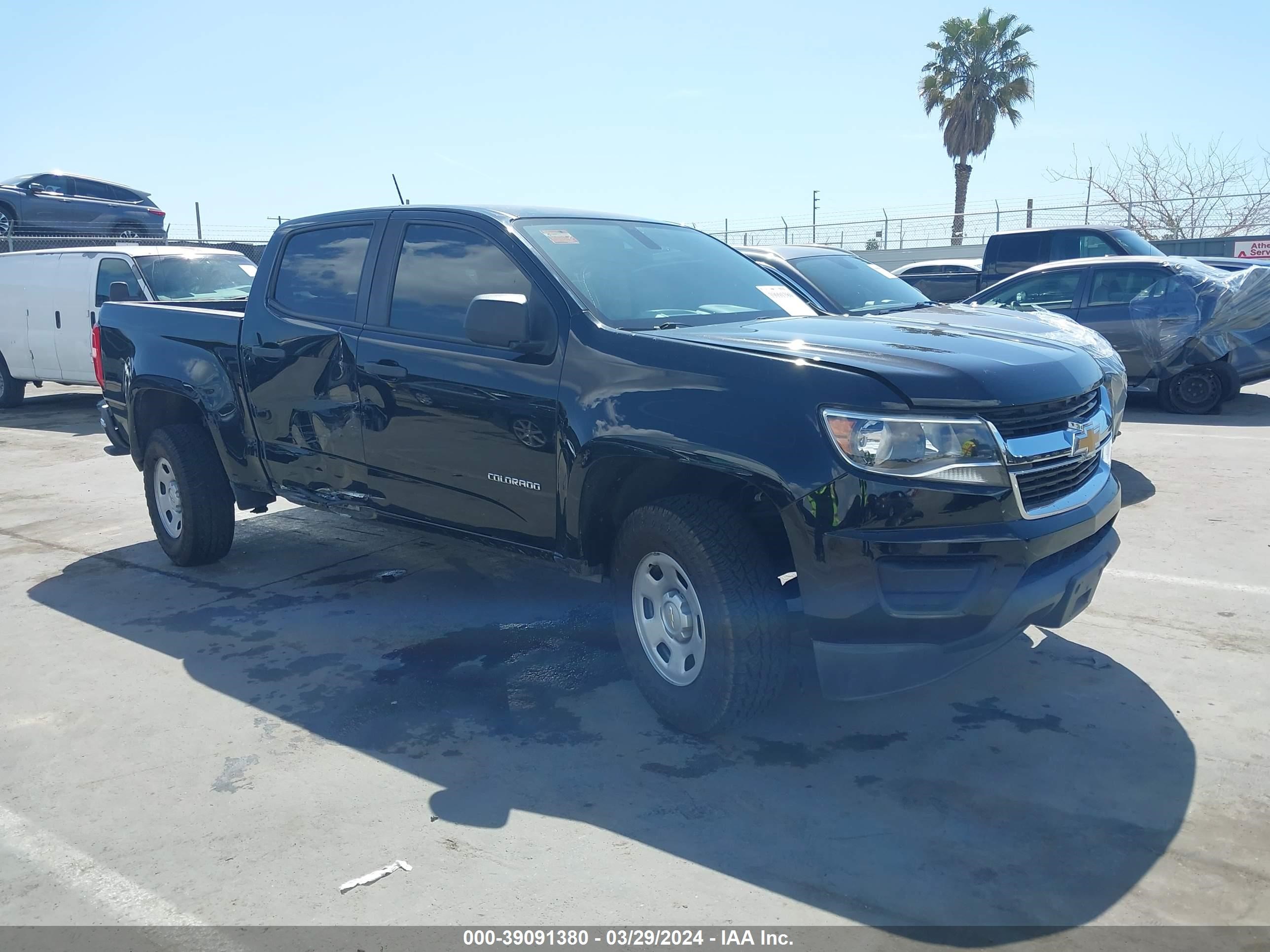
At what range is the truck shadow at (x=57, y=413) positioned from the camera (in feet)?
40.7

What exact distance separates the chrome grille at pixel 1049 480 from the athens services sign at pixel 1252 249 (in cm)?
2042

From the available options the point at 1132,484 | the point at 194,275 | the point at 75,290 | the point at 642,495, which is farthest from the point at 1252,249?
the point at 642,495

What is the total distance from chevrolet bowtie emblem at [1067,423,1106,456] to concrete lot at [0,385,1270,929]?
97cm

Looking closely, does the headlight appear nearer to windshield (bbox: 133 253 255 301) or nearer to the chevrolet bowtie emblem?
the chevrolet bowtie emblem

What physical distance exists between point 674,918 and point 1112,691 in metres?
2.18

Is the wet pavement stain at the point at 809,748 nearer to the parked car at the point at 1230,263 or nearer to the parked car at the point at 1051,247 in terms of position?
the parked car at the point at 1230,263

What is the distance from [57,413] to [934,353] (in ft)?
43.9

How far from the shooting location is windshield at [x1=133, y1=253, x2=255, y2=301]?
1193cm

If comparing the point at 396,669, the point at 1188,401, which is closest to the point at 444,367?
the point at 396,669

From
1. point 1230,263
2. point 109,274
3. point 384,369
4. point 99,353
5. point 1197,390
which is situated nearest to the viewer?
point 384,369

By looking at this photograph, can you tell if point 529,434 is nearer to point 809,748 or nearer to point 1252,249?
point 809,748

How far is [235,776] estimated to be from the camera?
12.0 ft

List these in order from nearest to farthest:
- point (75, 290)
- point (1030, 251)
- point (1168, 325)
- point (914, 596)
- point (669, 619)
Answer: point (914, 596) → point (669, 619) → point (1168, 325) → point (75, 290) → point (1030, 251)

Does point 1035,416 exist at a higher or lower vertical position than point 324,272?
lower
